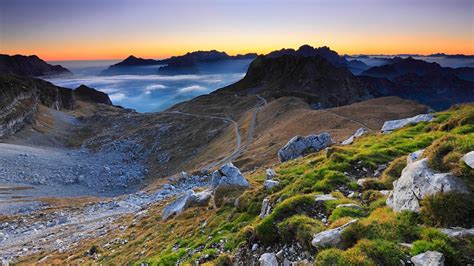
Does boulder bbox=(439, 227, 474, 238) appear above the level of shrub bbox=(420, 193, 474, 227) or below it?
below

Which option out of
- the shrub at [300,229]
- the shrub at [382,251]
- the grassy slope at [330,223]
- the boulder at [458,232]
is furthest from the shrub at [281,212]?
the boulder at [458,232]

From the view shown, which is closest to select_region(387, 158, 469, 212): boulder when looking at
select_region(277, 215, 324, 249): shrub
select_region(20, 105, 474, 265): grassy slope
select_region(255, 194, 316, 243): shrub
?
select_region(20, 105, 474, 265): grassy slope

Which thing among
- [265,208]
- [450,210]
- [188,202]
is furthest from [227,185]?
[450,210]

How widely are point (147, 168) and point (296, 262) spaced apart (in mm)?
76176

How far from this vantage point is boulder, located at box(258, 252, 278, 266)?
37.8ft

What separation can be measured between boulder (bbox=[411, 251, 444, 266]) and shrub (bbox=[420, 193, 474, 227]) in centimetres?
177

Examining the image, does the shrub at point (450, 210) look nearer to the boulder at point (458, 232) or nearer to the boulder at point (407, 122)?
the boulder at point (458, 232)

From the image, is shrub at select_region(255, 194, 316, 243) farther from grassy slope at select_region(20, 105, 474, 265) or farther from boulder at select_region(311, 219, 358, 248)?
boulder at select_region(311, 219, 358, 248)

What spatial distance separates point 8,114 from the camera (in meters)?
116

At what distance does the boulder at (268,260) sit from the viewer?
11.5 m

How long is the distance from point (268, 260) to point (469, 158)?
24.6ft

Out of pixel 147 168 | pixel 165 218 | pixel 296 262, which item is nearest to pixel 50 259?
pixel 165 218

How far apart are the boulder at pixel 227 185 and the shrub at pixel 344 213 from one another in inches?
383

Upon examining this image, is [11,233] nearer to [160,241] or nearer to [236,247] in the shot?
[160,241]
